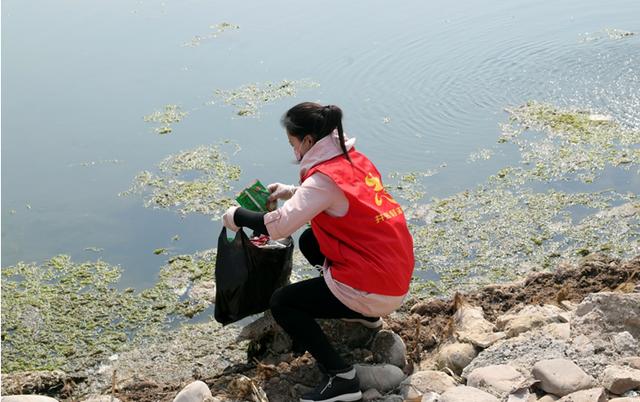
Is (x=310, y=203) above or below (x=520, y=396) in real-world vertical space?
above

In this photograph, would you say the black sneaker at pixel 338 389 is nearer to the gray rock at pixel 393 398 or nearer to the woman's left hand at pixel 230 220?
the gray rock at pixel 393 398

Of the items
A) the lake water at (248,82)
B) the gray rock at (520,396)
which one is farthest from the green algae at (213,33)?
the gray rock at (520,396)

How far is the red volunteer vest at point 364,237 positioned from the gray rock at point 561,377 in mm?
701

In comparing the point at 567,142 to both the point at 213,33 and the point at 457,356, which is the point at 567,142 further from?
the point at 213,33

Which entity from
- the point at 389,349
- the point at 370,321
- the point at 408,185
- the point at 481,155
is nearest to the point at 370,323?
the point at 370,321

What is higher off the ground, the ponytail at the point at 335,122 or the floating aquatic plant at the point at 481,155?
the ponytail at the point at 335,122

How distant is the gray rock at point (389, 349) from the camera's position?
4395mm

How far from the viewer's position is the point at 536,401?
3736 mm

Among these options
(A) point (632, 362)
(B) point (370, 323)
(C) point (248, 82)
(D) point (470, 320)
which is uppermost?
(C) point (248, 82)

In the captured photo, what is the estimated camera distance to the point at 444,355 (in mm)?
4430

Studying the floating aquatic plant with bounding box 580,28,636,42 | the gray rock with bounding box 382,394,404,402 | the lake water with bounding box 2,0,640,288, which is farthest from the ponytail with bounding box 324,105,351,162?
the floating aquatic plant with bounding box 580,28,636,42

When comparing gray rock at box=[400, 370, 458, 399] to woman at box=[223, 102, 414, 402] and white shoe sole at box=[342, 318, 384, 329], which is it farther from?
white shoe sole at box=[342, 318, 384, 329]

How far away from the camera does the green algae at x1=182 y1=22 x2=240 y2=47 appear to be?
991 centimetres

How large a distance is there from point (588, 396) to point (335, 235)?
1260mm
